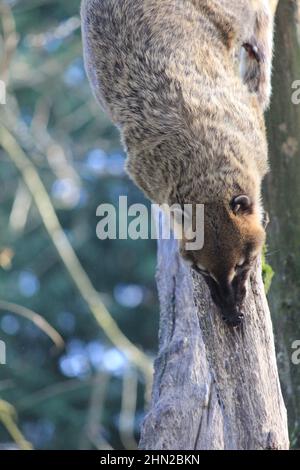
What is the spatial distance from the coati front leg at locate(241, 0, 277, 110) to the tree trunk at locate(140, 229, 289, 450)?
1138 millimetres

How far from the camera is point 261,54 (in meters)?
5.52

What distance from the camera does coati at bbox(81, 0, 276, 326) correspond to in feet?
14.8

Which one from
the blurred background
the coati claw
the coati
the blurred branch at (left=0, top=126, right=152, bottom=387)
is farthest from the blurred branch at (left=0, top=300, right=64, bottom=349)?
the blurred background

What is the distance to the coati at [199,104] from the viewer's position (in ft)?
14.8

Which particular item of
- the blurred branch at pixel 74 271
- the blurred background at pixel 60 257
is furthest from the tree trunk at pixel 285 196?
the blurred background at pixel 60 257

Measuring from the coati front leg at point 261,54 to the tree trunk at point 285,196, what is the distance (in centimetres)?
17

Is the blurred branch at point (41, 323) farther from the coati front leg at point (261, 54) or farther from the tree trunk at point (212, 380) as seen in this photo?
the coati front leg at point (261, 54)

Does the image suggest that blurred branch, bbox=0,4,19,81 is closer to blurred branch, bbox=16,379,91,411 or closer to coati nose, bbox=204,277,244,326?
blurred branch, bbox=16,379,91,411

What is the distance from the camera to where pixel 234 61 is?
548 cm

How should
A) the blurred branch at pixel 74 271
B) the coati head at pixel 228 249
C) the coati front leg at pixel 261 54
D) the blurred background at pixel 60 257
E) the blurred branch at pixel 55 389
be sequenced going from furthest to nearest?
1. the blurred background at pixel 60 257
2. the blurred branch at pixel 55 389
3. the blurred branch at pixel 74 271
4. the coati front leg at pixel 261 54
5. the coati head at pixel 228 249

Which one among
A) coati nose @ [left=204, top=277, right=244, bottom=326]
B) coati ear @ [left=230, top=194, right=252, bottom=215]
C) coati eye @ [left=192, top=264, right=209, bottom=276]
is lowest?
coati nose @ [left=204, top=277, right=244, bottom=326]

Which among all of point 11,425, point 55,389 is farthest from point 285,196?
point 55,389

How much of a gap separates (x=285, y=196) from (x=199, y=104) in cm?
106
